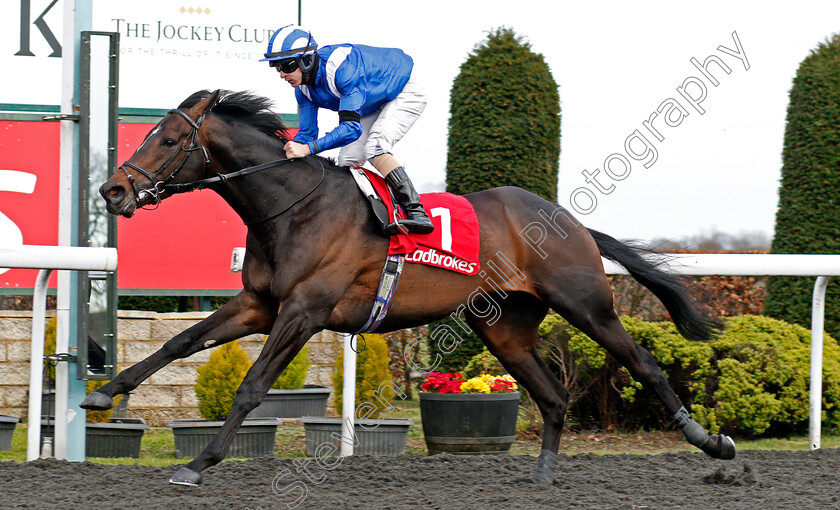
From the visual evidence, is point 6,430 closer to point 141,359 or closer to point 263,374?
point 141,359

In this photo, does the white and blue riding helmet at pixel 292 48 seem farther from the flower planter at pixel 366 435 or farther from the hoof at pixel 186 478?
the flower planter at pixel 366 435

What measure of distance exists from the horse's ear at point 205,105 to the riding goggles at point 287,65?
28cm

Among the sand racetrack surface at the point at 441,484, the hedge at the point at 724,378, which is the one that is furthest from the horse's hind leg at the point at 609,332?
the hedge at the point at 724,378

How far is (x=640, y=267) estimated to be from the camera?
15.4 feet

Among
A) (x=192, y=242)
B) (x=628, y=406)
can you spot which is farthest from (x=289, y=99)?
(x=628, y=406)

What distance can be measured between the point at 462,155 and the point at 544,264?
3308 mm

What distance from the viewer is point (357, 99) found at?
12.5ft

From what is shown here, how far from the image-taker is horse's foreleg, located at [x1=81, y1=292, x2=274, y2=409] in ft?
12.0

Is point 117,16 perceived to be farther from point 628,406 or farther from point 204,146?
point 628,406

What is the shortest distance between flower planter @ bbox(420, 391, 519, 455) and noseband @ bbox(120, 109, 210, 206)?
2073 millimetres

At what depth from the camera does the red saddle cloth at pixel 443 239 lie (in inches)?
155

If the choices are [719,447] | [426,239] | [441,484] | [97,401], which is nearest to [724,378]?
[719,447]

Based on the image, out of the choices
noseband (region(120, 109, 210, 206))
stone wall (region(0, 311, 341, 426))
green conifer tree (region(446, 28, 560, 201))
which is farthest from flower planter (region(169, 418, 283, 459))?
green conifer tree (region(446, 28, 560, 201))

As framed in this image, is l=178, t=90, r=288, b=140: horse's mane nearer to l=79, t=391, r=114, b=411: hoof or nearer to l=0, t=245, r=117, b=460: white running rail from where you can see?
l=0, t=245, r=117, b=460: white running rail
